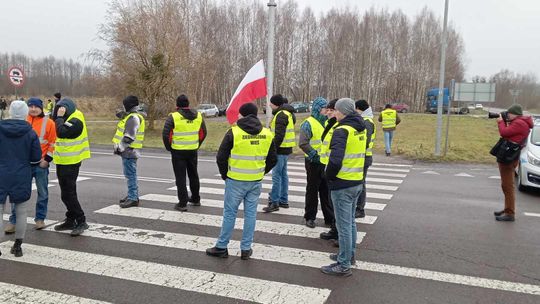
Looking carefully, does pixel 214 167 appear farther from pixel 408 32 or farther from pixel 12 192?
pixel 408 32

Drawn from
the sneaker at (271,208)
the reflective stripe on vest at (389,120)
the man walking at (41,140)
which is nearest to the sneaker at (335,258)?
the sneaker at (271,208)

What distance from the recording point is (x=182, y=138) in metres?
7.09

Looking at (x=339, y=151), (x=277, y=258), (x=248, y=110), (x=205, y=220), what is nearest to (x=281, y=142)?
(x=205, y=220)

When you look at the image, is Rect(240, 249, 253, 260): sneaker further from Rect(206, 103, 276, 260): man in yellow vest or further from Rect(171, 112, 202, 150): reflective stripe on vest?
Rect(171, 112, 202, 150): reflective stripe on vest

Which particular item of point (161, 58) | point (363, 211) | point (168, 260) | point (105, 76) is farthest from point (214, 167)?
point (105, 76)

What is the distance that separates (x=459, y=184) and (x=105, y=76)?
65.5ft

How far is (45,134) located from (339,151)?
423cm

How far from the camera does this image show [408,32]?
66125 millimetres

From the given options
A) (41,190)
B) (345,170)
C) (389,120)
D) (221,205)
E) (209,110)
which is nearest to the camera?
(345,170)

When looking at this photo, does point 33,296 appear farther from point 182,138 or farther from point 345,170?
point 182,138

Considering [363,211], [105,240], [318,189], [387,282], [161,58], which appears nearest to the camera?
[387,282]

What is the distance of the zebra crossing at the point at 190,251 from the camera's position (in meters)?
4.14

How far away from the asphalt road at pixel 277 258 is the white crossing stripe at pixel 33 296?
0.4 inches

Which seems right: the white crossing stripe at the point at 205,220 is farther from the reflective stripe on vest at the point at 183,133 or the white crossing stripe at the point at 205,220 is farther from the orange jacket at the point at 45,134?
the orange jacket at the point at 45,134
